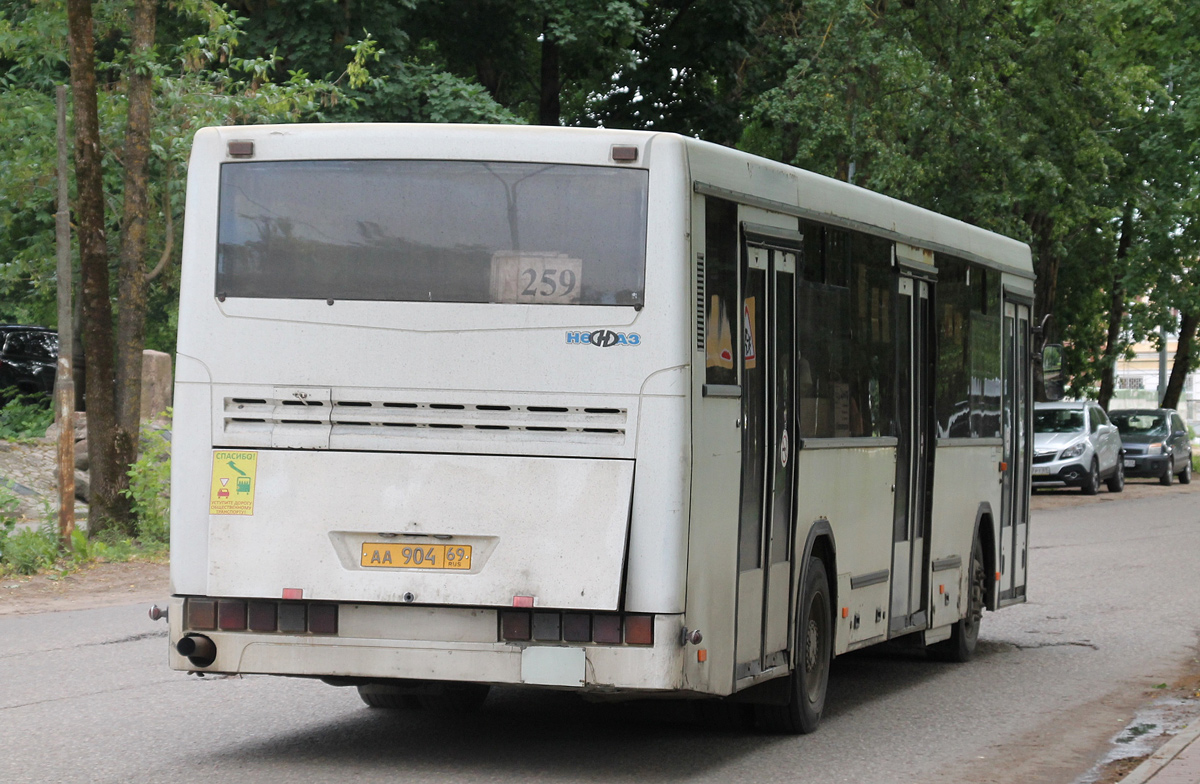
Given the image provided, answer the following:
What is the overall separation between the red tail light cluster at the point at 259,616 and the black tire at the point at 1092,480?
1158 inches

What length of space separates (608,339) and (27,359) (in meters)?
27.3

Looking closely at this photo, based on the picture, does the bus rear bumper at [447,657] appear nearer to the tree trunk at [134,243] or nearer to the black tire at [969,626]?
the black tire at [969,626]

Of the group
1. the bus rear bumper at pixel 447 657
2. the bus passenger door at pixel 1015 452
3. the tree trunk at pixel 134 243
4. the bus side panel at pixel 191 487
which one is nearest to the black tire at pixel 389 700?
the bus rear bumper at pixel 447 657

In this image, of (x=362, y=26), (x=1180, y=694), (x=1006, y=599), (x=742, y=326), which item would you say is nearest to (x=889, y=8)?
(x=362, y=26)

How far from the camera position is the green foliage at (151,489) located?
1966cm

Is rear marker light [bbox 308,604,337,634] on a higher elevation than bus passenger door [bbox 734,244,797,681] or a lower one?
lower

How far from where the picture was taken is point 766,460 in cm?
838

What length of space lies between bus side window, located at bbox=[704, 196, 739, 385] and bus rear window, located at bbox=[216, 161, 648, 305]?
0.45m

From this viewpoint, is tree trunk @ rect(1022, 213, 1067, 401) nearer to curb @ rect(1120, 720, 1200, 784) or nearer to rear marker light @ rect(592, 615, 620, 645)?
curb @ rect(1120, 720, 1200, 784)

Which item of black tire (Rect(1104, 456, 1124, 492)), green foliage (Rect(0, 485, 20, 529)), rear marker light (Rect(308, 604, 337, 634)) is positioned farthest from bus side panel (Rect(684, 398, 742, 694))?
black tire (Rect(1104, 456, 1124, 492))

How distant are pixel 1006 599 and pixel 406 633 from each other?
7.23m

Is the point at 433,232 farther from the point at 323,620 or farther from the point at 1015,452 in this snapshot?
the point at 1015,452

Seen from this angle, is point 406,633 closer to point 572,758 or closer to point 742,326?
point 572,758

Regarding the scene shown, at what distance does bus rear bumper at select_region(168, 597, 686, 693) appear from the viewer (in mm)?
7242
